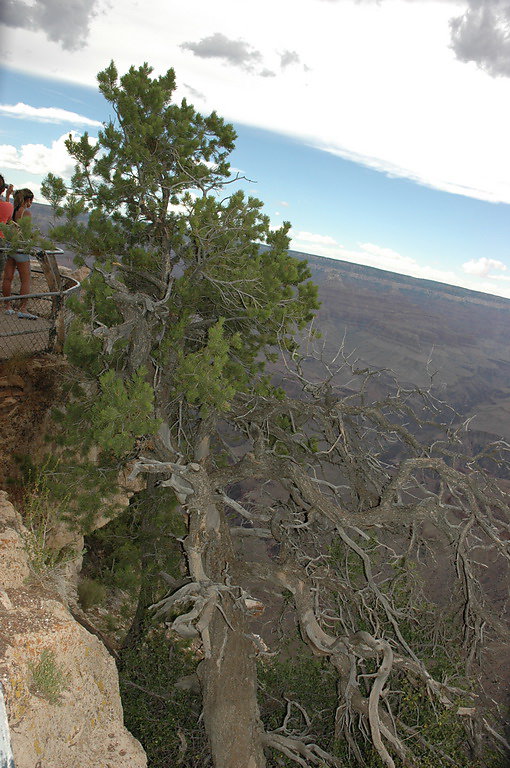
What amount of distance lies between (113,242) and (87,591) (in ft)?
23.2

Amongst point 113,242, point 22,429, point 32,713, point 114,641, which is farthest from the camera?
point 114,641

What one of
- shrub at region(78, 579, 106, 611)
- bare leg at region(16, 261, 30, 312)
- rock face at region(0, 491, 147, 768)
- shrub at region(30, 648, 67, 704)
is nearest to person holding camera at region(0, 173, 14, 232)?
bare leg at region(16, 261, 30, 312)

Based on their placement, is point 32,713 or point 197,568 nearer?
point 32,713

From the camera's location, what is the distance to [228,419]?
8164 millimetres

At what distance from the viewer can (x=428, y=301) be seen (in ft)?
466

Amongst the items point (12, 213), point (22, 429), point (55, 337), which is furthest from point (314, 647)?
point (12, 213)

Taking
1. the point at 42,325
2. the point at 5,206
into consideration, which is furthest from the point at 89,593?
the point at 5,206

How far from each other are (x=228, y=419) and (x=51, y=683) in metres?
4.72

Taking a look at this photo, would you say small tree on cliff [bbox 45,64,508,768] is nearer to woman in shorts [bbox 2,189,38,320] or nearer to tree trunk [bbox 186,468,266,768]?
tree trunk [bbox 186,468,266,768]

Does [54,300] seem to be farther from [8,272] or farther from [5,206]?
[5,206]

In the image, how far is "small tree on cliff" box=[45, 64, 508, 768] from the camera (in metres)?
6.21

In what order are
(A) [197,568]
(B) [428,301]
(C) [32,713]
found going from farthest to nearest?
1. (B) [428,301]
2. (A) [197,568]
3. (C) [32,713]

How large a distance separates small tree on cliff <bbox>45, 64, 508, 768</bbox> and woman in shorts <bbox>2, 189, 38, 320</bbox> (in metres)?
0.45

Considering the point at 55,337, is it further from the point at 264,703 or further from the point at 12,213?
the point at 264,703
